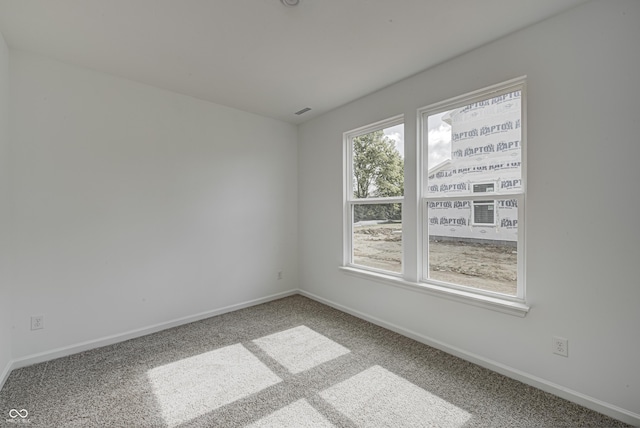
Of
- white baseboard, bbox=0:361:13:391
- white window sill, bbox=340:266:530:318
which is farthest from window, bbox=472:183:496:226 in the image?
white baseboard, bbox=0:361:13:391

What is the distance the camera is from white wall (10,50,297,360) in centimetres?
231

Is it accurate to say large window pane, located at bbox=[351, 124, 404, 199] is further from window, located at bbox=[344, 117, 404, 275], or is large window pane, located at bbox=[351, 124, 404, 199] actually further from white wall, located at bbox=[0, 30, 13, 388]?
white wall, located at bbox=[0, 30, 13, 388]

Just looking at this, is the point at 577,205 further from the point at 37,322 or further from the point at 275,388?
the point at 37,322

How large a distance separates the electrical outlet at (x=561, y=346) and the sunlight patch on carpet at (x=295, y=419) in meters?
1.60

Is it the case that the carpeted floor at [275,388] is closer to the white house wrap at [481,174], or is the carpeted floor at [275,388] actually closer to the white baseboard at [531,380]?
the white baseboard at [531,380]

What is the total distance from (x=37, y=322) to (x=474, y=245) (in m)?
3.73

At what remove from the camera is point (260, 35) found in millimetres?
2080

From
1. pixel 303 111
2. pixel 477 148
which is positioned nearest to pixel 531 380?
pixel 477 148

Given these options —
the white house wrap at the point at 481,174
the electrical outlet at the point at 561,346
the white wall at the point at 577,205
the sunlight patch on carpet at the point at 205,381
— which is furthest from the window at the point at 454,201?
the sunlight patch on carpet at the point at 205,381

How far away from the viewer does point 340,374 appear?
7.09 ft

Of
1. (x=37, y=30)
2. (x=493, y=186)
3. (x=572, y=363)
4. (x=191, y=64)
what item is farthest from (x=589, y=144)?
(x=37, y=30)

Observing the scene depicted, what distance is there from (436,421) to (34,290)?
10.5 ft

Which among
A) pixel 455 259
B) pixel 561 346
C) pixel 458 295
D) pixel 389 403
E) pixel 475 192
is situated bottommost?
pixel 389 403

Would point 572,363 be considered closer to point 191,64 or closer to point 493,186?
point 493,186
